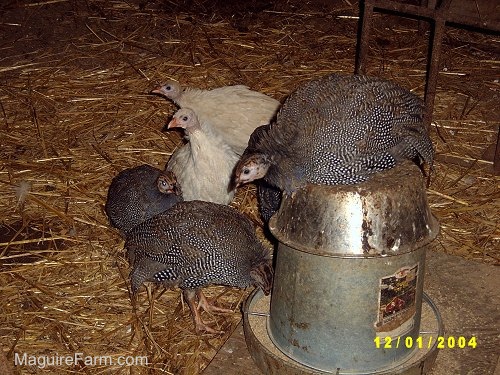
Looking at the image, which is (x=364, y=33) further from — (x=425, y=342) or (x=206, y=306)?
(x=425, y=342)

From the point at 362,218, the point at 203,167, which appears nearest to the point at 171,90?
the point at 203,167

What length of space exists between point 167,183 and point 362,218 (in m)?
1.44

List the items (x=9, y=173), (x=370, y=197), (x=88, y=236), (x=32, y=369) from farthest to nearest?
(x=9, y=173) → (x=88, y=236) → (x=32, y=369) → (x=370, y=197)

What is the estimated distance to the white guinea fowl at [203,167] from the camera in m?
3.86

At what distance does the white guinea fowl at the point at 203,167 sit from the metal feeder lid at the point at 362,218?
4.09ft

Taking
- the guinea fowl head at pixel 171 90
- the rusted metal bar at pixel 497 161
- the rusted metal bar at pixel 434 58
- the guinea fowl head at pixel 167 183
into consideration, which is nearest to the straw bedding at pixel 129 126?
the rusted metal bar at pixel 497 161

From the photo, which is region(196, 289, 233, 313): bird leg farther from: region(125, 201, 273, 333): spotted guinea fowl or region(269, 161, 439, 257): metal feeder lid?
region(269, 161, 439, 257): metal feeder lid

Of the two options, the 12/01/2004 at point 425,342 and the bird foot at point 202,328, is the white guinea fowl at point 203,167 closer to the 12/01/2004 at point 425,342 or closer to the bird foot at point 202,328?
the bird foot at point 202,328

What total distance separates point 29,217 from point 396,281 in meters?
2.22

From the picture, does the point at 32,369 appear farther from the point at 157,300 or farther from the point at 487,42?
the point at 487,42

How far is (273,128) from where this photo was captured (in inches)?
113

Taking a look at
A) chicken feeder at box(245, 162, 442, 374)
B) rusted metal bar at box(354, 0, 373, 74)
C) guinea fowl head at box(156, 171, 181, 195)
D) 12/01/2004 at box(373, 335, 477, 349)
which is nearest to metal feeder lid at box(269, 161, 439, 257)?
chicken feeder at box(245, 162, 442, 374)

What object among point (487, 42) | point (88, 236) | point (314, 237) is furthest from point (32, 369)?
point (487, 42)

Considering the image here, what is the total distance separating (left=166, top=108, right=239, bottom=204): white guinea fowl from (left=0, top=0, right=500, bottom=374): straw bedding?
380 millimetres
